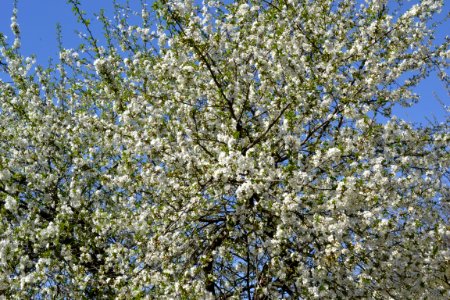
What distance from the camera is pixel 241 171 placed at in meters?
7.33

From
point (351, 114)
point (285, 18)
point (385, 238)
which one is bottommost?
point (385, 238)

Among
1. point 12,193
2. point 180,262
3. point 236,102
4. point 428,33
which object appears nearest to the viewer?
point 180,262

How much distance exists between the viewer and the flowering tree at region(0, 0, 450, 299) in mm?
7707

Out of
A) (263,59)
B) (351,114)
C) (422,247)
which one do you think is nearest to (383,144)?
(351,114)

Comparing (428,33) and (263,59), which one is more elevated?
(428,33)

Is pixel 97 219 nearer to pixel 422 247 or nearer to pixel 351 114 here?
pixel 351 114

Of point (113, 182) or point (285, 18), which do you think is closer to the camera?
point (113, 182)

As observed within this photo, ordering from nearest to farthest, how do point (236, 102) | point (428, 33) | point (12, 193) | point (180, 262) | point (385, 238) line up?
point (385, 238) < point (180, 262) < point (236, 102) < point (12, 193) < point (428, 33)

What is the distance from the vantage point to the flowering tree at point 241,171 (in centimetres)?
771

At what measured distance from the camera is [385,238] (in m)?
7.98

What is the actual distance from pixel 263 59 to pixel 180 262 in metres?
3.61

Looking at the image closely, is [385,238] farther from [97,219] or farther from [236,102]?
[97,219]

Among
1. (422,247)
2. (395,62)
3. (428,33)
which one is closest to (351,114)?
(422,247)

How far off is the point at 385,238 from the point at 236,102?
333 centimetres
